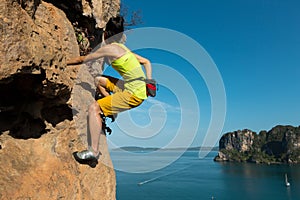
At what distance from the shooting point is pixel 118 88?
3.96 meters

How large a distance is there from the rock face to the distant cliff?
143m

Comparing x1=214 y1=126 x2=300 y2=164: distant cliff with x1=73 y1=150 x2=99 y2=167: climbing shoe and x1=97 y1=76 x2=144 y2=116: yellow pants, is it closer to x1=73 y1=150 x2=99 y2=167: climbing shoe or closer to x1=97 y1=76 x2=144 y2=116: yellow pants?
x1=97 y1=76 x2=144 y2=116: yellow pants

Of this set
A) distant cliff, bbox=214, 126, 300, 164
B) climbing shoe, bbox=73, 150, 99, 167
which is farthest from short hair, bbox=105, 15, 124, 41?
distant cliff, bbox=214, 126, 300, 164

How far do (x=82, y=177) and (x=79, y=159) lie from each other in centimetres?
25

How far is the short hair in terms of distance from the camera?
5955 mm

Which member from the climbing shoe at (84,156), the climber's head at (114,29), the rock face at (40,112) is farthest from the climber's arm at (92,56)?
the climber's head at (114,29)

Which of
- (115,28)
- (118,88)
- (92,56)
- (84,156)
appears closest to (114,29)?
(115,28)

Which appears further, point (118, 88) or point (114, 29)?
point (114, 29)

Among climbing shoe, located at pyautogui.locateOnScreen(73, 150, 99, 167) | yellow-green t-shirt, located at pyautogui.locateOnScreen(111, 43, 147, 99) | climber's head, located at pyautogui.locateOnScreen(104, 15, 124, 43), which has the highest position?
climber's head, located at pyautogui.locateOnScreen(104, 15, 124, 43)

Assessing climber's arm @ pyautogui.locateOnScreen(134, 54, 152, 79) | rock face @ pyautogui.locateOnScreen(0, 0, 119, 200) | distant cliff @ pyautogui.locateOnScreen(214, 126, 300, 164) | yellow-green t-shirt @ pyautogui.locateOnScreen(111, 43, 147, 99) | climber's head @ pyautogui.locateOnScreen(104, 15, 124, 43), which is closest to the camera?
rock face @ pyautogui.locateOnScreen(0, 0, 119, 200)

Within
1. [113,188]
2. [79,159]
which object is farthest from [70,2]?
[113,188]

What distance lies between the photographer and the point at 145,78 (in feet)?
12.5

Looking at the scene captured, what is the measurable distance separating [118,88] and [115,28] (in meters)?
2.78

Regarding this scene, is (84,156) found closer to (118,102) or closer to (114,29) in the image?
(118,102)
